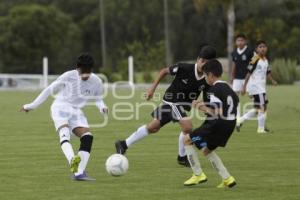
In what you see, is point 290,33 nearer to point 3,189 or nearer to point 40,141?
point 40,141

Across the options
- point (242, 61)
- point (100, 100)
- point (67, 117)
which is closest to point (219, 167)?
point (100, 100)

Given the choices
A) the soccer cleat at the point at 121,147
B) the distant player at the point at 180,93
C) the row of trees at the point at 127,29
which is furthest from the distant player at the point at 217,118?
the row of trees at the point at 127,29

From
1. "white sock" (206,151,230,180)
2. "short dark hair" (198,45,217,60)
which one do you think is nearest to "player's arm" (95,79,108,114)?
"short dark hair" (198,45,217,60)

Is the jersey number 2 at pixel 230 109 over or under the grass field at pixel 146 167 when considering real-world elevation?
over

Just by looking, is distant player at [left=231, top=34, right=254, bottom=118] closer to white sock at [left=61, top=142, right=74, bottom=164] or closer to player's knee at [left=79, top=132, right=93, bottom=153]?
player's knee at [left=79, top=132, right=93, bottom=153]

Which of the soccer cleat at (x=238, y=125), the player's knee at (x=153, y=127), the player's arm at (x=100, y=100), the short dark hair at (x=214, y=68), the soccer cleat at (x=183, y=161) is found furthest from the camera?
the soccer cleat at (x=238, y=125)

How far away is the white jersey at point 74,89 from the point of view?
12562 millimetres

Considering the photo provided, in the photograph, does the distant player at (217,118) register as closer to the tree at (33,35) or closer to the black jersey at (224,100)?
the black jersey at (224,100)

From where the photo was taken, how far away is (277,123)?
22.9 meters

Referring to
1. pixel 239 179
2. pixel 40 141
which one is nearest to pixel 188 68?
pixel 239 179

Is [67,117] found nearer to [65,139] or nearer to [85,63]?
[65,139]

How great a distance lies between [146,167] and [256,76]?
7.34 m

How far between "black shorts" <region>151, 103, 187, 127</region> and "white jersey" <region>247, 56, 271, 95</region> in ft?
24.2

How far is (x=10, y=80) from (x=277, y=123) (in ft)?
103
